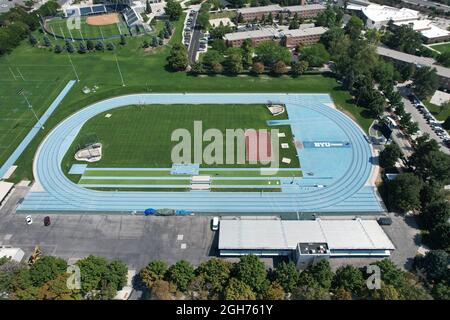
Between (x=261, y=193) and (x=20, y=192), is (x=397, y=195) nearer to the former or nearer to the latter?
(x=261, y=193)

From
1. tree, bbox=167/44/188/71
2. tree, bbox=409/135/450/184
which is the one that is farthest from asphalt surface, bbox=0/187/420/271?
tree, bbox=167/44/188/71

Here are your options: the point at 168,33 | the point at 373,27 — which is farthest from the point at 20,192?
the point at 373,27

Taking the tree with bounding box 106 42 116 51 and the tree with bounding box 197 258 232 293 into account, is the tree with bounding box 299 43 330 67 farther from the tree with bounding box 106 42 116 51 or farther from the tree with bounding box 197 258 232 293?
the tree with bounding box 197 258 232 293

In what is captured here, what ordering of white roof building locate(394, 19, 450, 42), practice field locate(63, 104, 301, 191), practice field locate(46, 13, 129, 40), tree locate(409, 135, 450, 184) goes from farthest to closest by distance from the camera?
practice field locate(46, 13, 129, 40) < white roof building locate(394, 19, 450, 42) < practice field locate(63, 104, 301, 191) < tree locate(409, 135, 450, 184)

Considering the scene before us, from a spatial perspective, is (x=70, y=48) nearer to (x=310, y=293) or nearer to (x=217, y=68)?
(x=217, y=68)

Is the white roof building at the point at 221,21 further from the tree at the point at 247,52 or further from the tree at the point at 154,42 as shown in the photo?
the tree at the point at 154,42

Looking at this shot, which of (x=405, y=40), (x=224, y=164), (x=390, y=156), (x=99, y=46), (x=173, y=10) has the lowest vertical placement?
(x=224, y=164)

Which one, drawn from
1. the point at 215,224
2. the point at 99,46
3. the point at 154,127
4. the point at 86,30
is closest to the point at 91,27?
the point at 86,30
